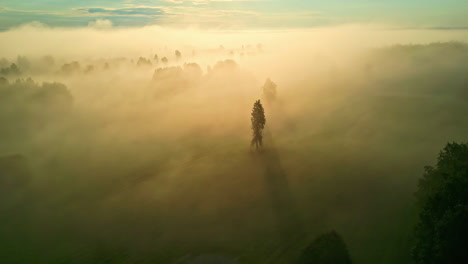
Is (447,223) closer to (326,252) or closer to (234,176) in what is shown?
(326,252)

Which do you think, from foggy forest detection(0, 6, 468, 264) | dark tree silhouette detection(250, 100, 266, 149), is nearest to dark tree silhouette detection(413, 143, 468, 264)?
foggy forest detection(0, 6, 468, 264)

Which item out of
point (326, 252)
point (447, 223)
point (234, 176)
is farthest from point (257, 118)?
point (447, 223)

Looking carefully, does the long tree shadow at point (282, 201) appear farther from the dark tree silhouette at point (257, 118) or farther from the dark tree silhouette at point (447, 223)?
the dark tree silhouette at point (447, 223)

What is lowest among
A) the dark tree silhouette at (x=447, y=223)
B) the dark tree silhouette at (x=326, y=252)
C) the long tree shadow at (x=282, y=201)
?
the long tree shadow at (x=282, y=201)

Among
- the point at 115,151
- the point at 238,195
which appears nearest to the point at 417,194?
the point at 238,195

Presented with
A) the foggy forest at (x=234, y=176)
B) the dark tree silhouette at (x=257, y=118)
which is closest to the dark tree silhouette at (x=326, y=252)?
the foggy forest at (x=234, y=176)
